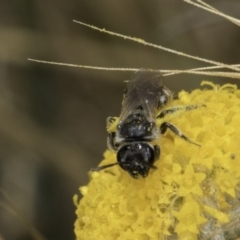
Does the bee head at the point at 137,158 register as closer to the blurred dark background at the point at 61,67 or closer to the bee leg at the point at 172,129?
the bee leg at the point at 172,129

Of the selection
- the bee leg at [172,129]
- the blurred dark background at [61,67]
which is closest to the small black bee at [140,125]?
the bee leg at [172,129]

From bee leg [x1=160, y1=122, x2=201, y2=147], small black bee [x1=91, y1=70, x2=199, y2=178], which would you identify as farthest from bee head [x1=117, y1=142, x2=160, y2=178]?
bee leg [x1=160, y1=122, x2=201, y2=147]

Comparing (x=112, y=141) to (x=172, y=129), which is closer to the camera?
(x=172, y=129)

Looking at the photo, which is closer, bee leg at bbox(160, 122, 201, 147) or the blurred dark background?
bee leg at bbox(160, 122, 201, 147)

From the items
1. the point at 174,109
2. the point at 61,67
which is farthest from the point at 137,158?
the point at 61,67

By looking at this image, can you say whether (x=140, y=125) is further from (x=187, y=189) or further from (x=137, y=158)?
(x=187, y=189)

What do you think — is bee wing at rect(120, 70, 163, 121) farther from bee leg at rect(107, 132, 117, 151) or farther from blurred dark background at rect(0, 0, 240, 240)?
blurred dark background at rect(0, 0, 240, 240)
